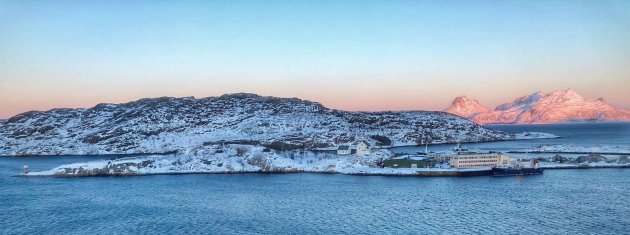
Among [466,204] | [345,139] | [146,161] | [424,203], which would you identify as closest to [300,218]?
[424,203]

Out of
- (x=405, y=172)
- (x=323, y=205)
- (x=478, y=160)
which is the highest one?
(x=478, y=160)

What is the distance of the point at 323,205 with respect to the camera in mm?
54438

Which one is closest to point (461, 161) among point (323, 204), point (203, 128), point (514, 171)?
point (514, 171)

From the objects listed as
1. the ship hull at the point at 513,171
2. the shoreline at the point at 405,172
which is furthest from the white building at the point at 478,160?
the ship hull at the point at 513,171

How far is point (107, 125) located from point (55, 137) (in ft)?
50.8

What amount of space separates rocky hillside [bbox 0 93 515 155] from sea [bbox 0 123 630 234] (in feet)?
200

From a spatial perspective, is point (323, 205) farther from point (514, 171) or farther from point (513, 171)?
point (514, 171)

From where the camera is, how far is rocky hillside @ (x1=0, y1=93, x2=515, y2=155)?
143125 millimetres

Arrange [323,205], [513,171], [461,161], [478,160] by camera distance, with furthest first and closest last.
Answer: [478,160] < [461,161] < [513,171] < [323,205]

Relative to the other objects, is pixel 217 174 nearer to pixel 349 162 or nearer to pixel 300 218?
pixel 349 162

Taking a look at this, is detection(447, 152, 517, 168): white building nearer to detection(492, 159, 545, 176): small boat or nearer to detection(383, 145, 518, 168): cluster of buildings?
detection(383, 145, 518, 168): cluster of buildings

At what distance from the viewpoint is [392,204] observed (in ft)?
178

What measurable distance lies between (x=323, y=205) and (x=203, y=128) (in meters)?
108

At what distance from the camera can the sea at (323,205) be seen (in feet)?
145
